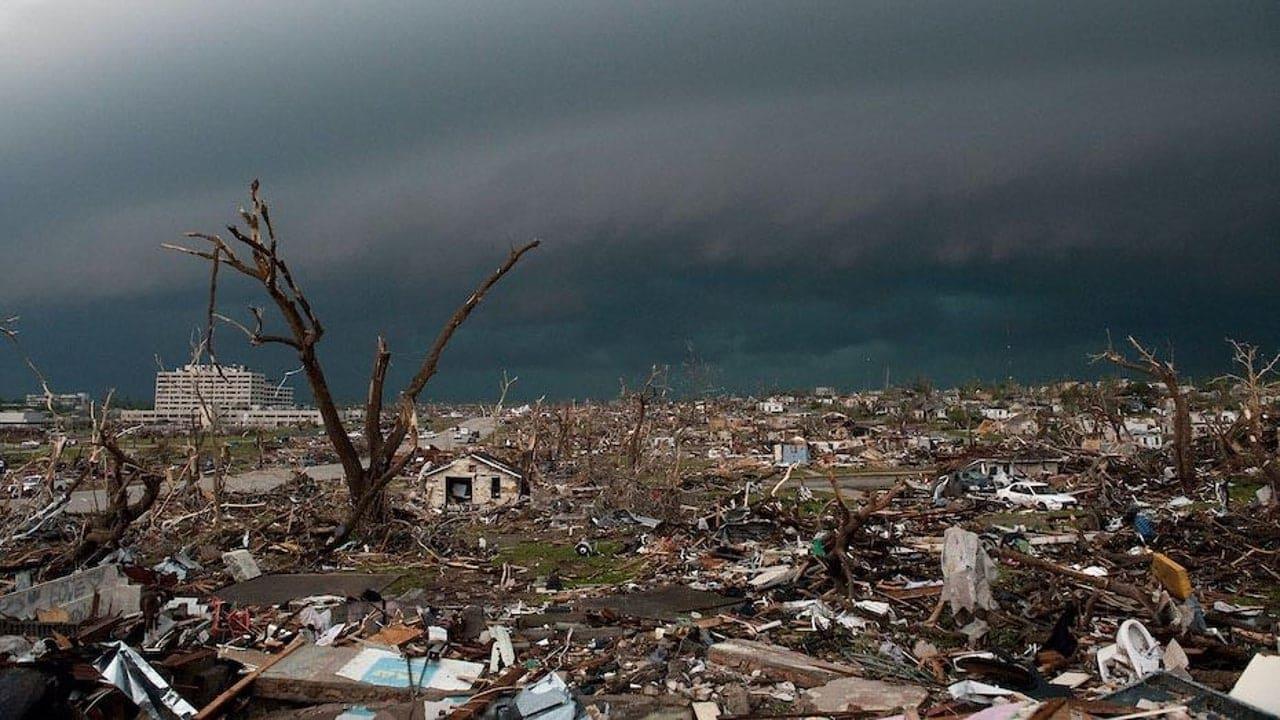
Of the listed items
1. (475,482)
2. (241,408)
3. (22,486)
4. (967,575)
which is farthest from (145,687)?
(241,408)

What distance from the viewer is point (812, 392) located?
12281 centimetres

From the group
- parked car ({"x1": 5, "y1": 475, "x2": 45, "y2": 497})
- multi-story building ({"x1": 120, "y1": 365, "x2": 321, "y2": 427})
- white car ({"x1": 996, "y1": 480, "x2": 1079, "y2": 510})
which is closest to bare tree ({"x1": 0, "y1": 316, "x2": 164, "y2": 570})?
parked car ({"x1": 5, "y1": 475, "x2": 45, "y2": 497})

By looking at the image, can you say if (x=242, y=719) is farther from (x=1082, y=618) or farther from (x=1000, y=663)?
(x=1082, y=618)

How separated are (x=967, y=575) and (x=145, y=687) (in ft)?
26.6

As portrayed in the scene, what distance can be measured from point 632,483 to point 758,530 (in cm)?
649

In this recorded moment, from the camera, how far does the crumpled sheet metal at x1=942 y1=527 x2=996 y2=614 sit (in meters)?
9.41

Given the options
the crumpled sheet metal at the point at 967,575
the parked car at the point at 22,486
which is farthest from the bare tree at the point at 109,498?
the crumpled sheet metal at the point at 967,575

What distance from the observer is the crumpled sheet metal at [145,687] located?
654cm

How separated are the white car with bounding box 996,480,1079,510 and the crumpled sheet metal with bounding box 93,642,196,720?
23.2 meters

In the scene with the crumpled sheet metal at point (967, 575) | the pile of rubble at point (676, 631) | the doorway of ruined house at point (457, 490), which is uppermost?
the crumpled sheet metal at point (967, 575)

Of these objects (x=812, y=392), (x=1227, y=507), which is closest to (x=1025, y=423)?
(x=1227, y=507)

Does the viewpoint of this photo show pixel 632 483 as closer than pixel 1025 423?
Yes

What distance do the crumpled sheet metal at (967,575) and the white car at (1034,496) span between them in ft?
54.0

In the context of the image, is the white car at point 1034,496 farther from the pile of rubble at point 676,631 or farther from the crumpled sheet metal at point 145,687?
the crumpled sheet metal at point 145,687
